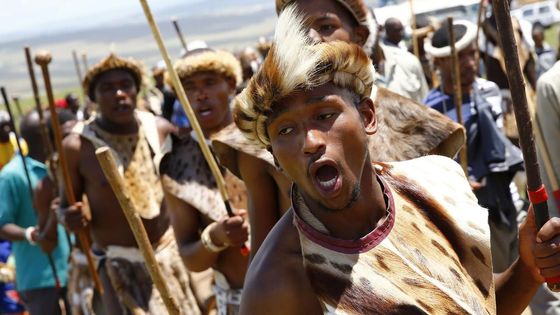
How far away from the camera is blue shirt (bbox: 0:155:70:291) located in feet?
27.6

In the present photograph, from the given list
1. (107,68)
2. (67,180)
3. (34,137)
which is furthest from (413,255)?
(34,137)

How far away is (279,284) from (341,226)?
0.28m

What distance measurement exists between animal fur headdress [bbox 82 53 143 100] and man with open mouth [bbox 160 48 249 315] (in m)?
1.63

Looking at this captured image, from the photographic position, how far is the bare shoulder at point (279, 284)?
9.16 ft

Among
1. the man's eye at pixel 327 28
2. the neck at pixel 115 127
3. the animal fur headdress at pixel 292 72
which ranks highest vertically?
the animal fur headdress at pixel 292 72

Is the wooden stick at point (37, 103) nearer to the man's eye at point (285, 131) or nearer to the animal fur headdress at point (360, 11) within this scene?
the animal fur headdress at point (360, 11)

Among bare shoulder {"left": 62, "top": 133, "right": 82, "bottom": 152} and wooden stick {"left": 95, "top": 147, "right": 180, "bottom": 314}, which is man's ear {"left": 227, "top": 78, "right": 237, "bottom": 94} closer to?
bare shoulder {"left": 62, "top": 133, "right": 82, "bottom": 152}

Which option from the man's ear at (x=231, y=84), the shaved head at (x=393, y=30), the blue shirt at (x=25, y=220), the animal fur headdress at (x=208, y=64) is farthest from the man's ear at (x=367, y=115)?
the shaved head at (x=393, y=30)

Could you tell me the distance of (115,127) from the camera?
22.7 feet

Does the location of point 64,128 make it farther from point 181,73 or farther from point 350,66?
point 350,66

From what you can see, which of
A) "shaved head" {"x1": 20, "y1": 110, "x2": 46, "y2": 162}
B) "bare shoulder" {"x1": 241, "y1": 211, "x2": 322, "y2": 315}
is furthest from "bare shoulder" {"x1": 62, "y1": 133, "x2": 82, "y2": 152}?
"bare shoulder" {"x1": 241, "y1": 211, "x2": 322, "y2": 315}

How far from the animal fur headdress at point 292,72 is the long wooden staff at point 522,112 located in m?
0.42

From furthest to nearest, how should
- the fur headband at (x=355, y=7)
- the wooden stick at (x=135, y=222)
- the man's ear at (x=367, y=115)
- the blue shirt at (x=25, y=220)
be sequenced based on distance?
the blue shirt at (x=25, y=220)
the fur headband at (x=355, y=7)
the wooden stick at (x=135, y=222)
the man's ear at (x=367, y=115)

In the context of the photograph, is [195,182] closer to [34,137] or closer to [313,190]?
[313,190]
